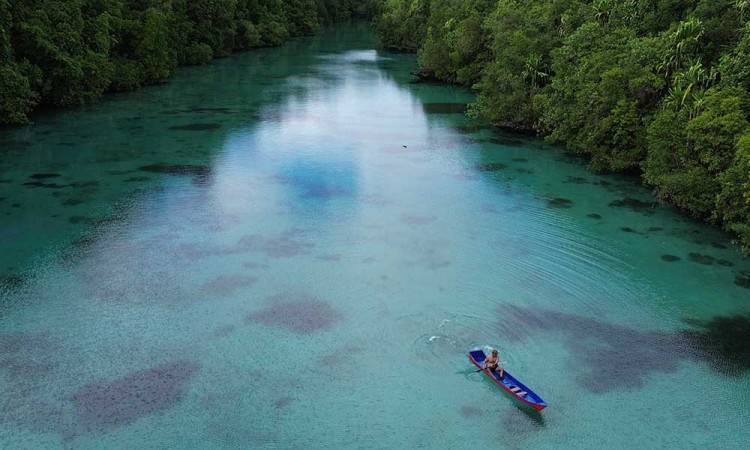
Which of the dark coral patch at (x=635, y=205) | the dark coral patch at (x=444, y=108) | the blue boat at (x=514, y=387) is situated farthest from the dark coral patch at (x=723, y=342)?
the dark coral patch at (x=444, y=108)

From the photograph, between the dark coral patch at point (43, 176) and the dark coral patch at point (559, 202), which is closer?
the dark coral patch at point (559, 202)

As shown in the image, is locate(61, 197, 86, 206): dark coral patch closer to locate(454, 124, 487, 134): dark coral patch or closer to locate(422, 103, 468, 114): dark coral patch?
locate(454, 124, 487, 134): dark coral patch

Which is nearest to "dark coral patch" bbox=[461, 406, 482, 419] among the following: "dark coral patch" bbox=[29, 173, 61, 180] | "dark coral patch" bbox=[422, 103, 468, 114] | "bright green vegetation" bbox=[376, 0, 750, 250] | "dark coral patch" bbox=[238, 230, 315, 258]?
"dark coral patch" bbox=[238, 230, 315, 258]

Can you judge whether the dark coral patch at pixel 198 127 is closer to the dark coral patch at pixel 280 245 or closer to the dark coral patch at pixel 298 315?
the dark coral patch at pixel 280 245

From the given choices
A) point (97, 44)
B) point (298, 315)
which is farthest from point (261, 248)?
point (97, 44)

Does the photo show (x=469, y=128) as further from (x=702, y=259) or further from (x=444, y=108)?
(x=702, y=259)

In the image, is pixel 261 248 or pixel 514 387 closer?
pixel 514 387
